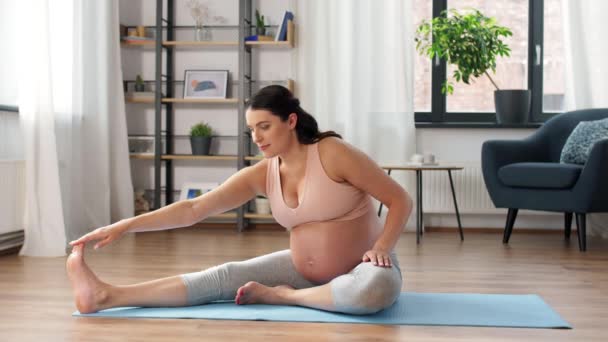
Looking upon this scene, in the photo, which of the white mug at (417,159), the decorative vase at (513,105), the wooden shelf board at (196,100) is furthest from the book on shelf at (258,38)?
the decorative vase at (513,105)

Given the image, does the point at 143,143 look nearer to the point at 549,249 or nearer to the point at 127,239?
the point at 127,239

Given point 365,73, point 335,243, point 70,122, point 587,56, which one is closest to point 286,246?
point 70,122

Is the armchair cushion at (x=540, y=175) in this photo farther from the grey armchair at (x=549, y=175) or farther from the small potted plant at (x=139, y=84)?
the small potted plant at (x=139, y=84)

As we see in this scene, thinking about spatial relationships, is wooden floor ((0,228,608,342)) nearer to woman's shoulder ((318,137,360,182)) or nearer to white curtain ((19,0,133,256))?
white curtain ((19,0,133,256))

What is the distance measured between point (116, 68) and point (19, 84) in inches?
50.0

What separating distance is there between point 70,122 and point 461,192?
2520 mm

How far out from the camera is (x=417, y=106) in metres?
5.22

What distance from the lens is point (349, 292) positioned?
207 cm

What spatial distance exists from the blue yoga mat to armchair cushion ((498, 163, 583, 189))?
1.73m

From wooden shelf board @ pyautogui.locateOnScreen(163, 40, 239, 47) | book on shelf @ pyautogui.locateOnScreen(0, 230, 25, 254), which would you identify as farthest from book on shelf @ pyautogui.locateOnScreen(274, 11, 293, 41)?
book on shelf @ pyautogui.locateOnScreen(0, 230, 25, 254)

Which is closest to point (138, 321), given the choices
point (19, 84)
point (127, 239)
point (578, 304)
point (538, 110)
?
point (578, 304)

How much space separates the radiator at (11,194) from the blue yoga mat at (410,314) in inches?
59.8

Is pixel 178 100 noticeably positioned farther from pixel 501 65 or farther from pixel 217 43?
pixel 501 65

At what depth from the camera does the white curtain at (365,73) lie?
194 inches
